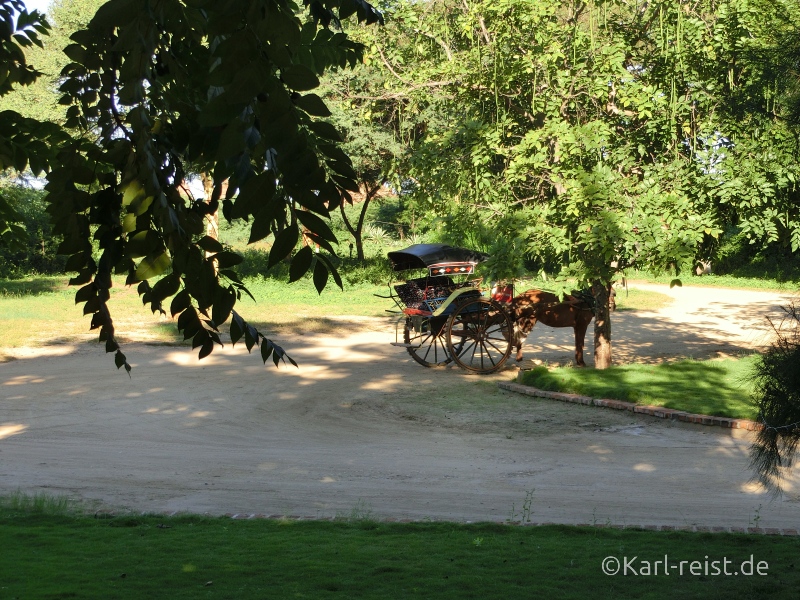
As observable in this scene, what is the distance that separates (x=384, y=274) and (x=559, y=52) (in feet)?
70.9

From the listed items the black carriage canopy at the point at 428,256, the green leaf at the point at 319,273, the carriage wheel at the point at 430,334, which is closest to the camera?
the green leaf at the point at 319,273

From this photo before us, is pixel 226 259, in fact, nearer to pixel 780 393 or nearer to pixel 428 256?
pixel 780 393

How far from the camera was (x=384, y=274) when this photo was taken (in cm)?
3466

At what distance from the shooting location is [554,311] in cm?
1703

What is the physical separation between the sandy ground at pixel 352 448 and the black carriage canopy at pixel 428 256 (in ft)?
6.40

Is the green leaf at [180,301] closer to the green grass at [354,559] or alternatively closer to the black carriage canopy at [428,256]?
the green grass at [354,559]

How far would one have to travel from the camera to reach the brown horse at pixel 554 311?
55.8ft

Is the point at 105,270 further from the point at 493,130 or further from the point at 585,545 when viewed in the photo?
the point at 493,130

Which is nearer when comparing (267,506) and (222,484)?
(267,506)

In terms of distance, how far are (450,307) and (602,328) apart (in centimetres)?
280

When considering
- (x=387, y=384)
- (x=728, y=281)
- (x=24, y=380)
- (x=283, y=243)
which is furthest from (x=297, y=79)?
(x=728, y=281)

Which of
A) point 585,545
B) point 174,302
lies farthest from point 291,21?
point 585,545

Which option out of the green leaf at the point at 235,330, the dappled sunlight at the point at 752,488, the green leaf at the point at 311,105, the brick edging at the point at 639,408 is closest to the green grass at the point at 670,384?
the brick edging at the point at 639,408

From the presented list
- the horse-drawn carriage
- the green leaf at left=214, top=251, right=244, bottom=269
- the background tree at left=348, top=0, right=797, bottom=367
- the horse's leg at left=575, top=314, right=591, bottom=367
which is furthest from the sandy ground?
the green leaf at left=214, top=251, right=244, bottom=269
